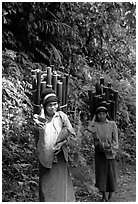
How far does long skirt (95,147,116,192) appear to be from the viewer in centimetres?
512

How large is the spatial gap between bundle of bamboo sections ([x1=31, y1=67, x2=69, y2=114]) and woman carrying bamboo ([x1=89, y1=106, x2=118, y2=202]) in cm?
90

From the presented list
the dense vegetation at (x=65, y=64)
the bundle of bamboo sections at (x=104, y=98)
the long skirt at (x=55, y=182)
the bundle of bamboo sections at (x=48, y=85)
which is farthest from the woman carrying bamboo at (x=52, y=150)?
the dense vegetation at (x=65, y=64)

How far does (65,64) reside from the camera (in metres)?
9.49

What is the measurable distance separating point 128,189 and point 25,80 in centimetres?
323

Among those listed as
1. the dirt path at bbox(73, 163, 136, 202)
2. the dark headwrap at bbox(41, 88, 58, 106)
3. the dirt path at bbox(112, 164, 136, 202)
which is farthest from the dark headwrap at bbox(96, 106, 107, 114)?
the dirt path at bbox(112, 164, 136, 202)

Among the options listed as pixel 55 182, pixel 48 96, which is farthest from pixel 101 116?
pixel 55 182

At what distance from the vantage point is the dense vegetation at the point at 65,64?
6195 mm

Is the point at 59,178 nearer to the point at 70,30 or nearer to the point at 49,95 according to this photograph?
the point at 49,95

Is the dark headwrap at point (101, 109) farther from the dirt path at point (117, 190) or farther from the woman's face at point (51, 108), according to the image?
the dirt path at point (117, 190)

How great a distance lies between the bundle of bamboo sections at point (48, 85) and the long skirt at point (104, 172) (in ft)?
4.34

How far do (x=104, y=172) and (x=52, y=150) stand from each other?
1.66m

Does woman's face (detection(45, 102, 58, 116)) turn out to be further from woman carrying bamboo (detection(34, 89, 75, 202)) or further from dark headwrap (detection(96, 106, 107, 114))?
dark headwrap (detection(96, 106, 107, 114))

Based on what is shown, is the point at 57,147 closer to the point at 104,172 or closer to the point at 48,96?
the point at 48,96

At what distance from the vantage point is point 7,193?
215 inches
